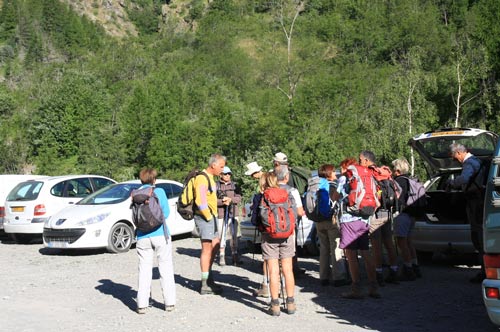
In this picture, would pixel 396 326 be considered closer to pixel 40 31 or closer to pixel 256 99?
pixel 256 99

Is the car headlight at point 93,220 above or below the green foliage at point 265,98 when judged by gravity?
below

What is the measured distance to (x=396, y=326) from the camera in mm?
7031

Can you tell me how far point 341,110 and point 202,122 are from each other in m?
9.29

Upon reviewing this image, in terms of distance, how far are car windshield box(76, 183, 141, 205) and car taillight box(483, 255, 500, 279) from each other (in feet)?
33.0

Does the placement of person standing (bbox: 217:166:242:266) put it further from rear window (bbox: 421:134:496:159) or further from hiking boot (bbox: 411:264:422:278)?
rear window (bbox: 421:134:496:159)

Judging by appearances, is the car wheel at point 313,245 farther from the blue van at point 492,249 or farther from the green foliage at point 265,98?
the green foliage at point 265,98

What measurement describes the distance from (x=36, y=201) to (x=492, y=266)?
1247 cm

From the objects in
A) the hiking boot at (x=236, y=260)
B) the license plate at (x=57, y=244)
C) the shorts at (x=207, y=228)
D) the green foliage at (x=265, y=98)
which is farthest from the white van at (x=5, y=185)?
the green foliage at (x=265, y=98)

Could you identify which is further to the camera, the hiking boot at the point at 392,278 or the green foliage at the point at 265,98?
the green foliage at the point at 265,98

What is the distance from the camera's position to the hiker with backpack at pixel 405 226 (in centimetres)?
977

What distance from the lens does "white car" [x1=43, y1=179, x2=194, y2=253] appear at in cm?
1349

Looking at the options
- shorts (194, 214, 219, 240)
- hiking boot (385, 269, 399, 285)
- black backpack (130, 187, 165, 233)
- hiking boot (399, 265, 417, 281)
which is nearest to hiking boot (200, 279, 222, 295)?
shorts (194, 214, 219, 240)

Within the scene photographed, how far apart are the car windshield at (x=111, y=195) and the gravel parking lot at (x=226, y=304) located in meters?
2.69

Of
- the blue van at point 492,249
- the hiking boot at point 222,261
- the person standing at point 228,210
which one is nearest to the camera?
the blue van at point 492,249
